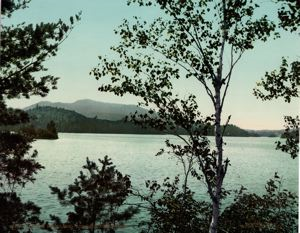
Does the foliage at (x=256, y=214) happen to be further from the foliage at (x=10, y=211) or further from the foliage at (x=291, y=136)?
the foliage at (x=10, y=211)

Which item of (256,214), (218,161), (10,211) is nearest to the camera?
(218,161)

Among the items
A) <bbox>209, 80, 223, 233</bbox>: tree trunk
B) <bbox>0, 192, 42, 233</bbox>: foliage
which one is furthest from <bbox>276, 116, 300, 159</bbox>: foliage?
<bbox>0, 192, 42, 233</bbox>: foliage

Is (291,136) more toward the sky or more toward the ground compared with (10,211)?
more toward the sky

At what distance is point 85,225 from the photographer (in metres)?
19.1

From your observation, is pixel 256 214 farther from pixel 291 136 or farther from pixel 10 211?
pixel 10 211

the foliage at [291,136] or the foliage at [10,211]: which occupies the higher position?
the foliage at [291,136]

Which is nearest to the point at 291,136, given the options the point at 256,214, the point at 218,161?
the point at 218,161

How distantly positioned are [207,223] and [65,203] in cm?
705

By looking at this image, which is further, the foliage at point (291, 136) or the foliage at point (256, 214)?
the foliage at point (256, 214)

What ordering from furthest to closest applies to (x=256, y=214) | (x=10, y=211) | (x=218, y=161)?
(x=256, y=214), (x=10, y=211), (x=218, y=161)

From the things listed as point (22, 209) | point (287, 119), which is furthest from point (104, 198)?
point (287, 119)

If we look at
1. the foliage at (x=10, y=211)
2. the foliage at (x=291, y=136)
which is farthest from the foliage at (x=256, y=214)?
the foliage at (x=10, y=211)

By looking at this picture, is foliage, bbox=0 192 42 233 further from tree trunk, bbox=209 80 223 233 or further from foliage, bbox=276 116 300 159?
foliage, bbox=276 116 300 159

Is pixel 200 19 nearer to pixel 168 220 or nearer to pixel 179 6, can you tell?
pixel 179 6
